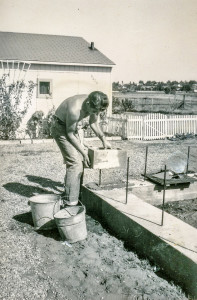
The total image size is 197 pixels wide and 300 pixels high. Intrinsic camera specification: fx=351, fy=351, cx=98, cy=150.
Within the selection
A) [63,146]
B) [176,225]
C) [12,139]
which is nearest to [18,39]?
[12,139]

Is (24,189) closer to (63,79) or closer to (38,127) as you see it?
(38,127)

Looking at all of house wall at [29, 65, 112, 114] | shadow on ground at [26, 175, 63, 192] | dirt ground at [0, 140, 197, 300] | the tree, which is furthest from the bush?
dirt ground at [0, 140, 197, 300]

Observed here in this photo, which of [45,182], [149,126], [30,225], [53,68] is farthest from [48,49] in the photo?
[30,225]

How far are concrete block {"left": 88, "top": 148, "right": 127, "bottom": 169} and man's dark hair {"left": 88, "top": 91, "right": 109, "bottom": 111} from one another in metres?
0.72

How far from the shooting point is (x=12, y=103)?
14.3 m

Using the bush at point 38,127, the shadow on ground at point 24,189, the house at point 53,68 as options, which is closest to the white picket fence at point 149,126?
the house at point 53,68

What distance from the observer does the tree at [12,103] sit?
1329 cm

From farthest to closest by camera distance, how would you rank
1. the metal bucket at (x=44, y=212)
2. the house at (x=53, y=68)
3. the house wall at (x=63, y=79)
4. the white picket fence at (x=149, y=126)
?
1. the house wall at (x=63, y=79)
2. the house at (x=53, y=68)
3. the white picket fence at (x=149, y=126)
4. the metal bucket at (x=44, y=212)

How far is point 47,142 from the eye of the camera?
42.9 feet

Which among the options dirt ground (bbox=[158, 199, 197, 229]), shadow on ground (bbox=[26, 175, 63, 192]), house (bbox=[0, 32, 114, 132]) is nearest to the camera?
dirt ground (bbox=[158, 199, 197, 229])

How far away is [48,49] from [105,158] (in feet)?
41.4

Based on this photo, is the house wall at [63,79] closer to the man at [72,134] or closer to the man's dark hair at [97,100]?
the man at [72,134]

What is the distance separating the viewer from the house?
14.9m

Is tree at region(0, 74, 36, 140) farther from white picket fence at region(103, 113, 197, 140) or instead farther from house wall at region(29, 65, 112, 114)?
white picket fence at region(103, 113, 197, 140)
